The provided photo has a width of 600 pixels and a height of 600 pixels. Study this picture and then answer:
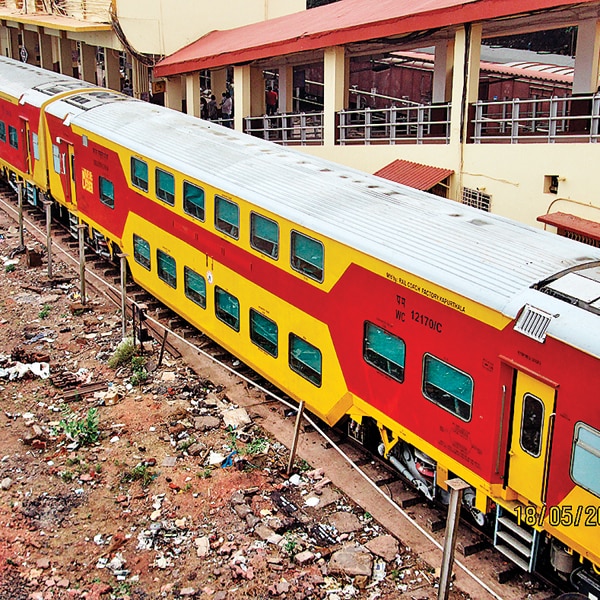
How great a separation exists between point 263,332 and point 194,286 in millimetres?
2228

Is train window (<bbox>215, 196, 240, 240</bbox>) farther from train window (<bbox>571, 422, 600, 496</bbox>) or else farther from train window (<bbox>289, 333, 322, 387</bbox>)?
train window (<bbox>571, 422, 600, 496</bbox>)

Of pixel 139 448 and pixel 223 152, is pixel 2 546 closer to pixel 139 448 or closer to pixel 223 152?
pixel 139 448

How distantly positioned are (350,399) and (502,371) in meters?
2.53

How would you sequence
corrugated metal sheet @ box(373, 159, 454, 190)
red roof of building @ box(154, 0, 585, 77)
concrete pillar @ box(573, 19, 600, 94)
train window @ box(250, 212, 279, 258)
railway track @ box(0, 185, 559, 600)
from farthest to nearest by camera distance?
corrugated metal sheet @ box(373, 159, 454, 190) < concrete pillar @ box(573, 19, 600, 94) < red roof of building @ box(154, 0, 585, 77) < train window @ box(250, 212, 279, 258) < railway track @ box(0, 185, 559, 600)

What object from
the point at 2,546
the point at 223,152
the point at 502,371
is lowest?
the point at 2,546

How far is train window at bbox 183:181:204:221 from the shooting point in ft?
39.9

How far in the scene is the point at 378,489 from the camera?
28.7 ft

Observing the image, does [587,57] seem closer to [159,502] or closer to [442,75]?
[442,75]

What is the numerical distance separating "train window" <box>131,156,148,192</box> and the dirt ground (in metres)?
2.98

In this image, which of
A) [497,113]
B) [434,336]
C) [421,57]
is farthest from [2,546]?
[421,57]

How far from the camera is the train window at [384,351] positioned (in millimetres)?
8617

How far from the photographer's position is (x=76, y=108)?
1716cm

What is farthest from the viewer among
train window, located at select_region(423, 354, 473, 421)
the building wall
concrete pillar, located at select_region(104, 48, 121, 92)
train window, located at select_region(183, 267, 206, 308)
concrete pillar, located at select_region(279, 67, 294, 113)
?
concrete pillar, located at select_region(104, 48, 121, 92)

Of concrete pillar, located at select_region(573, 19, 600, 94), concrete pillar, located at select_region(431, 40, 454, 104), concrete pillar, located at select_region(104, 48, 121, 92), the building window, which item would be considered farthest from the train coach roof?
concrete pillar, located at select_region(104, 48, 121, 92)
